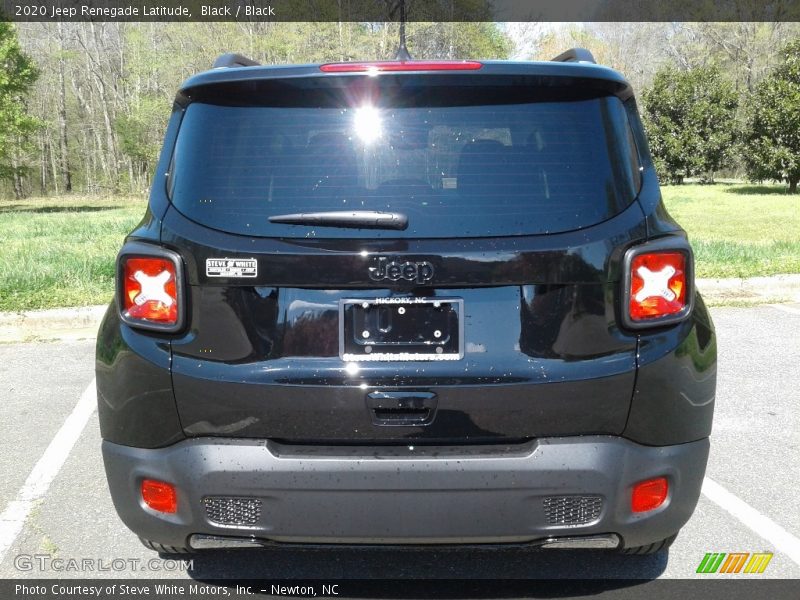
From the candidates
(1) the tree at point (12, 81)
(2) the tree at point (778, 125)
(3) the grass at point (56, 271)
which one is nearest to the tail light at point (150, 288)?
(3) the grass at point (56, 271)

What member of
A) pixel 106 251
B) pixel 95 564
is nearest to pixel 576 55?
pixel 95 564

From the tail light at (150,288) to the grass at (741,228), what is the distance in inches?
316

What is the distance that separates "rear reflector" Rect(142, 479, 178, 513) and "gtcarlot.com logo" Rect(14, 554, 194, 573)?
0.71 metres

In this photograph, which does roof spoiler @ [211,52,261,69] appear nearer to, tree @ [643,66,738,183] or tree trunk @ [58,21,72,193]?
tree @ [643,66,738,183]

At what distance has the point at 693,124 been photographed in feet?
113

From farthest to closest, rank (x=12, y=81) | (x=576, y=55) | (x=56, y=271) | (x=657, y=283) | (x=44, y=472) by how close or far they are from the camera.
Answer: (x=12, y=81) < (x=56, y=271) < (x=44, y=472) < (x=576, y=55) < (x=657, y=283)

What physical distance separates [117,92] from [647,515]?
56967mm

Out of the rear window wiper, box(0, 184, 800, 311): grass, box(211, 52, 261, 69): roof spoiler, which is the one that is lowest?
box(0, 184, 800, 311): grass

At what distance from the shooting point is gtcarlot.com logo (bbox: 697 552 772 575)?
10.3 feet

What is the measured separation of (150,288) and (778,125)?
26.7 m

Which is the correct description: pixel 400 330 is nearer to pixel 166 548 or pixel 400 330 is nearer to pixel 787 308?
pixel 166 548

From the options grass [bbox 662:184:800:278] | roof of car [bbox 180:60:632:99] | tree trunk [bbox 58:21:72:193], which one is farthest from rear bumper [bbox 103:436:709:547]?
tree trunk [bbox 58:21:72:193]

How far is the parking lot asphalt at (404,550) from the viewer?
3.11 metres

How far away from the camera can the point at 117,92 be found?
54.1m
